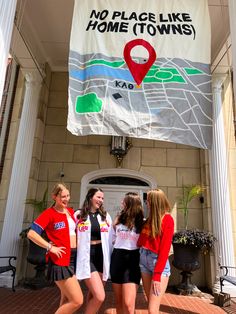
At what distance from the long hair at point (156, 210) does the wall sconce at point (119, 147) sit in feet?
15.6

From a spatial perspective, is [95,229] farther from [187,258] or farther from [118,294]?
[187,258]

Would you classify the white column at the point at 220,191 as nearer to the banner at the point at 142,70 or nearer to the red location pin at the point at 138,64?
the banner at the point at 142,70

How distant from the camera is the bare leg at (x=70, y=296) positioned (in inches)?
114

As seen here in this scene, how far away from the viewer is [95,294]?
3.05 m

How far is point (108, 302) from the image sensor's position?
5469mm

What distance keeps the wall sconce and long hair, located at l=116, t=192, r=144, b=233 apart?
15.1 feet

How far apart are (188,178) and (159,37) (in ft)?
14.9

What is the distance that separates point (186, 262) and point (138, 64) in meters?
4.71

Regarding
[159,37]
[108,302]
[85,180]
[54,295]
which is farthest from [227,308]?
[159,37]

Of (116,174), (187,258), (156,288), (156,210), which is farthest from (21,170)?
(156,288)

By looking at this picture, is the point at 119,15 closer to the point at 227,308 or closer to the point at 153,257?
the point at 153,257

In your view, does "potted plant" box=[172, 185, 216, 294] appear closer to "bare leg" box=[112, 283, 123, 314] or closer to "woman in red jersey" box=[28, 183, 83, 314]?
"bare leg" box=[112, 283, 123, 314]

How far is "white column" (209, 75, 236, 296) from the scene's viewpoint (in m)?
6.63

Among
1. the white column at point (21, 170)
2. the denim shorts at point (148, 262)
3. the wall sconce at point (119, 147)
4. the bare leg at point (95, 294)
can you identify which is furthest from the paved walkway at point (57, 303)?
the wall sconce at point (119, 147)
